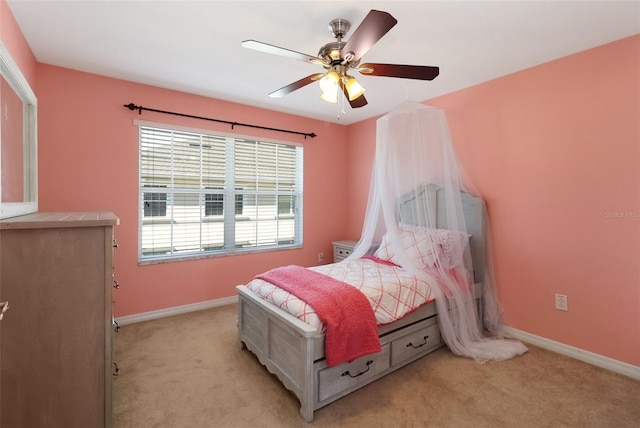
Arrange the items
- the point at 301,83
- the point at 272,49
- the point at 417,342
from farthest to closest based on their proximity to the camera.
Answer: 1. the point at 417,342
2. the point at 301,83
3. the point at 272,49

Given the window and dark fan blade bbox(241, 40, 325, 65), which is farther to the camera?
the window

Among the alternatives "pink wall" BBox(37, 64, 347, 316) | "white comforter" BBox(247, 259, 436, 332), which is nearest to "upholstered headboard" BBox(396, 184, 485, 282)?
"white comforter" BBox(247, 259, 436, 332)

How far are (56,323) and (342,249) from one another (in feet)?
10.1

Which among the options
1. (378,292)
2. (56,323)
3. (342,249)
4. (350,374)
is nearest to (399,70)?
(378,292)

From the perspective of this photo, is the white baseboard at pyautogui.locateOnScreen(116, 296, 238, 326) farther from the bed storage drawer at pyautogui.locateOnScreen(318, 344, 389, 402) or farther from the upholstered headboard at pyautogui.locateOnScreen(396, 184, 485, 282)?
the upholstered headboard at pyautogui.locateOnScreen(396, 184, 485, 282)

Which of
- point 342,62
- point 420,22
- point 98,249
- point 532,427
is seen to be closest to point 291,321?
point 98,249

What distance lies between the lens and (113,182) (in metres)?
2.93

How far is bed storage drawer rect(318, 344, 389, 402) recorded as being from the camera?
1.80 metres

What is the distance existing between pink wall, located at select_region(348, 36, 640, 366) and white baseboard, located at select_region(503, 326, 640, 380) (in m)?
0.04

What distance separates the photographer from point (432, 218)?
2.66 metres

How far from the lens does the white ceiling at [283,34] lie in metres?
1.83

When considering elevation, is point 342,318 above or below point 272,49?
below

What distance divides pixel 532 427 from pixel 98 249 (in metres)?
2.52

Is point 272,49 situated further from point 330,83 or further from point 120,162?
point 120,162
